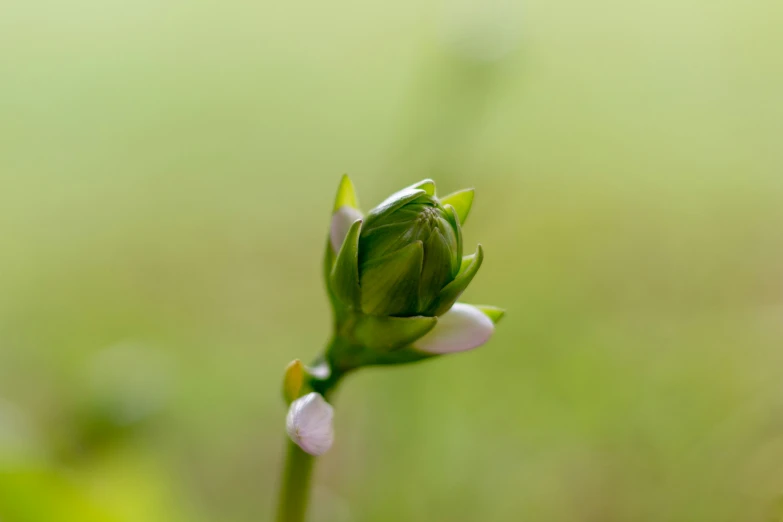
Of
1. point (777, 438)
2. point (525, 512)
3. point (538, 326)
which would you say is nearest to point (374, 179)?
point (538, 326)

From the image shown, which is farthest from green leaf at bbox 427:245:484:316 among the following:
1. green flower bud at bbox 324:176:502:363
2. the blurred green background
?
the blurred green background

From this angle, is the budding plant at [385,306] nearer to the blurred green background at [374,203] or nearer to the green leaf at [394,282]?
the green leaf at [394,282]

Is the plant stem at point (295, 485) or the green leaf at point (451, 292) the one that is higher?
the green leaf at point (451, 292)

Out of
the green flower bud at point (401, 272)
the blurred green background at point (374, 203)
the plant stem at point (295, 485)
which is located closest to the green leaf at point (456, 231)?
the green flower bud at point (401, 272)

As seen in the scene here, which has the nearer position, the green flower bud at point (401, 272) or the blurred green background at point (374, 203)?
the green flower bud at point (401, 272)

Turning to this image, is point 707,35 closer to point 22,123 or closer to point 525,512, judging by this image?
point 525,512

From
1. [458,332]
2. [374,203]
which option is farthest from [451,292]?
[374,203]

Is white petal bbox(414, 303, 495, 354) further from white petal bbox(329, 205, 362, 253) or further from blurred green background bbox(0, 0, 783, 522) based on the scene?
blurred green background bbox(0, 0, 783, 522)
